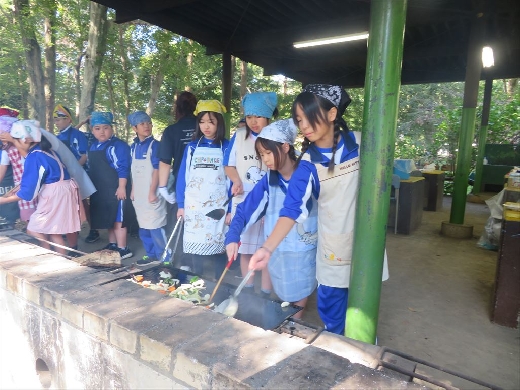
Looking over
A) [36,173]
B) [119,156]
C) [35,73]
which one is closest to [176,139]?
[119,156]

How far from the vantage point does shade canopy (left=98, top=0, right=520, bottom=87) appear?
4906 mm

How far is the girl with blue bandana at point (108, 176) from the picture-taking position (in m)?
4.02

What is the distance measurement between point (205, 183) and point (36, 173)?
54.4 inches

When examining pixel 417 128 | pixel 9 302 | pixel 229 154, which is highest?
pixel 417 128

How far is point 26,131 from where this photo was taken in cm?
289

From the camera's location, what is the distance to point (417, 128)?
63.5 feet

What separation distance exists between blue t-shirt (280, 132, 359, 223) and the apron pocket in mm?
244

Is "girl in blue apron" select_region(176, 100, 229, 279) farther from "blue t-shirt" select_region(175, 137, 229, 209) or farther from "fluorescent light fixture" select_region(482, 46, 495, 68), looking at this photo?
"fluorescent light fixture" select_region(482, 46, 495, 68)

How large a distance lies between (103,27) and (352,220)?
607 cm

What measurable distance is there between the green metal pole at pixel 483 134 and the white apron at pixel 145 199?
914 cm

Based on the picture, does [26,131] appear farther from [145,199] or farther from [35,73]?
[35,73]

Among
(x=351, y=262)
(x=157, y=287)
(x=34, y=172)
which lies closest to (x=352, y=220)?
(x=351, y=262)

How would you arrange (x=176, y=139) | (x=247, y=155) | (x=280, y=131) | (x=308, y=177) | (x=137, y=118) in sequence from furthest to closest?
(x=137, y=118)
(x=176, y=139)
(x=247, y=155)
(x=280, y=131)
(x=308, y=177)

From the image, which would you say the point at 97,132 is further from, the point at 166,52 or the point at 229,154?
the point at 166,52
